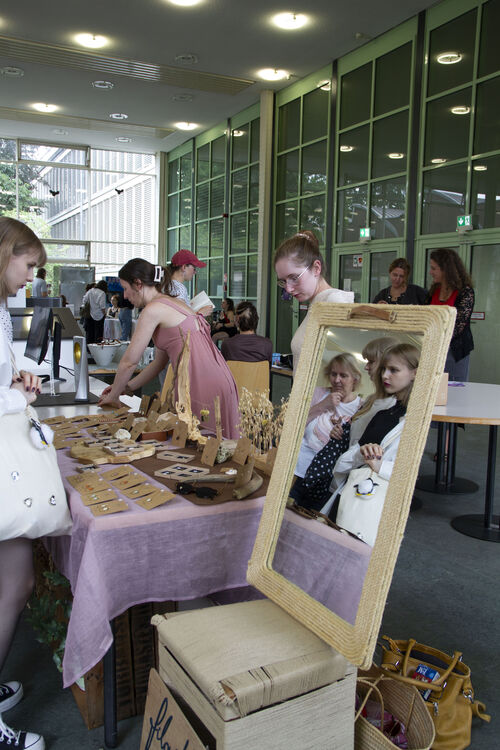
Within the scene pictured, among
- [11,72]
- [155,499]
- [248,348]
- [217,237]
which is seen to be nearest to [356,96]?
[217,237]

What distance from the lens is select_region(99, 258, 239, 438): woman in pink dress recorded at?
9.86 feet

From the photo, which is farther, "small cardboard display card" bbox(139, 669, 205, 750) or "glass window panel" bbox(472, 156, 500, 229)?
"glass window panel" bbox(472, 156, 500, 229)

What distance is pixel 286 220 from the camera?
33.5ft

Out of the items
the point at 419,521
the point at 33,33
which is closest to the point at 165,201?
the point at 33,33

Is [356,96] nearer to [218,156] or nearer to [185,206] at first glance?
[218,156]

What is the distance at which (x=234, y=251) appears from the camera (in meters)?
11.9

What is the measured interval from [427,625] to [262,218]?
29.1ft

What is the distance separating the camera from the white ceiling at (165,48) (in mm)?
7398

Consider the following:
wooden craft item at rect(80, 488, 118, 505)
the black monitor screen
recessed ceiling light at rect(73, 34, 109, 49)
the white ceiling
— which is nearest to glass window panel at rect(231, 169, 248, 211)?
the white ceiling

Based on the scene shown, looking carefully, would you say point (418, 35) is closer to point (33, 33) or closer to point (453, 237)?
point (453, 237)

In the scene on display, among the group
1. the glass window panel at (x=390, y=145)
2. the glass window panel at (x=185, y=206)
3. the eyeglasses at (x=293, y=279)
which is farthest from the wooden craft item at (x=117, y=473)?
the glass window panel at (x=185, y=206)

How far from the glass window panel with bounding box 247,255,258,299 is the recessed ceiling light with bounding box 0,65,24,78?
4.83 m

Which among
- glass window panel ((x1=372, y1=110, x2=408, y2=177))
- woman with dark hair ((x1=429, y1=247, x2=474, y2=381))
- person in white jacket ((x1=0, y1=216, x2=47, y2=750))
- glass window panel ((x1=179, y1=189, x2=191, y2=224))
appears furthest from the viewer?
glass window panel ((x1=179, y1=189, x2=191, y2=224))

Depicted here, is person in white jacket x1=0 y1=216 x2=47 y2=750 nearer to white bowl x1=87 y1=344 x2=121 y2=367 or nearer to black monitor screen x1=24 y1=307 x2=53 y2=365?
black monitor screen x1=24 y1=307 x2=53 y2=365
